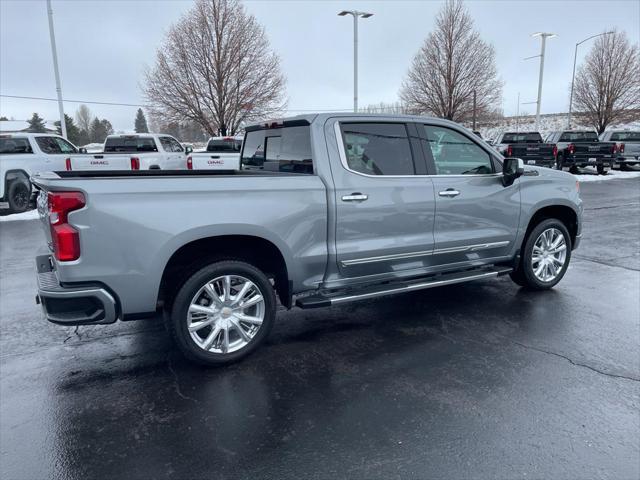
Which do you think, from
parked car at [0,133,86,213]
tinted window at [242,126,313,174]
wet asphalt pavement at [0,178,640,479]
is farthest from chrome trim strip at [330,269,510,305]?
parked car at [0,133,86,213]

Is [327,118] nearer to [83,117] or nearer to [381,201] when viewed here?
[381,201]

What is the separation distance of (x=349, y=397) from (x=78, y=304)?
1998mm

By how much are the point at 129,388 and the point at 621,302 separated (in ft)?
16.6

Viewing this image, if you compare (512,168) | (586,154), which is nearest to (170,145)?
(512,168)

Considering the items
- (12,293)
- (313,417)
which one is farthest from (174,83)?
(313,417)

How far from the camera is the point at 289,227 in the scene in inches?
151

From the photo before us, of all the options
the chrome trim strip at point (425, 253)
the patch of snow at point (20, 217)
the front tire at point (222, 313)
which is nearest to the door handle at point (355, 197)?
the chrome trim strip at point (425, 253)

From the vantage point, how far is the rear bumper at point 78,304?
3.23 metres

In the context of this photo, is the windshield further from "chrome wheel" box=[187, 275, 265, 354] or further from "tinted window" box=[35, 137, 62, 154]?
"chrome wheel" box=[187, 275, 265, 354]

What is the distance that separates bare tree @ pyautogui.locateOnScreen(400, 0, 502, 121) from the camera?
32.7 metres

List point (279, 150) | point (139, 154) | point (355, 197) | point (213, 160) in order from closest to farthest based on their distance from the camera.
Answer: point (355, 197)
point (279, 150)
point (213, 160)
point (139, 154)

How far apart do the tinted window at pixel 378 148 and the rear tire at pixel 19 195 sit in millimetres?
11147

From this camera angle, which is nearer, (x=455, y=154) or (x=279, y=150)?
(x=279, y=150)

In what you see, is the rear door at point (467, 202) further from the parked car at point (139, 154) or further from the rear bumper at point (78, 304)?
the parked car at point (139, 154)
